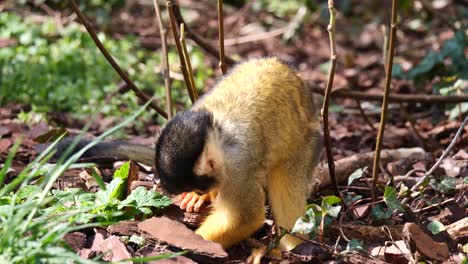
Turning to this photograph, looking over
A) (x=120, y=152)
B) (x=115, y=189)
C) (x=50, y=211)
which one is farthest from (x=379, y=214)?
(x=50, y=211)

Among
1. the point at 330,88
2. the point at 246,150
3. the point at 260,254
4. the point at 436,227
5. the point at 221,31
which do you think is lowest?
the point at 260,254

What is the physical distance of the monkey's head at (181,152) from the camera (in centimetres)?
312

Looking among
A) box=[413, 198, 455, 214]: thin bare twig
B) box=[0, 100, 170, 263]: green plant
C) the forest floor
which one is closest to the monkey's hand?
the forest floor

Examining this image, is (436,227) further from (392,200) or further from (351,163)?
(351,163)

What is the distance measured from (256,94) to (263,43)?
4797mm

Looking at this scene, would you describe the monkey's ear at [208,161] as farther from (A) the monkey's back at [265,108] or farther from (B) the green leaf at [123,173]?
(B) the green leaf at [123,173]

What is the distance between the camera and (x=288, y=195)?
3723 millimetres

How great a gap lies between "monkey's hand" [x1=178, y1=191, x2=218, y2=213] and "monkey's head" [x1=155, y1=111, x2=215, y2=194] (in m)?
0.43

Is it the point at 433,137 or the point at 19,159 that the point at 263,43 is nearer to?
the point at 433,137

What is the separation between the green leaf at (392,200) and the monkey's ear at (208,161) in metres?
0.81

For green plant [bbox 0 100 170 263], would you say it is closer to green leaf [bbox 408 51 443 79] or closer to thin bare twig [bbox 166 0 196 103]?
thin bare twig [bbox 166 0 196 103]

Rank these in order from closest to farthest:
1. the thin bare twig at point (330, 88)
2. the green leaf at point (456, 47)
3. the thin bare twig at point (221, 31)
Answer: the thin bare twig at point (330, 88)
the thin bare twig at point (221, 31)
the green leaf at point (456, 47)

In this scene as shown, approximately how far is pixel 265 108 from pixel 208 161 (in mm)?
538

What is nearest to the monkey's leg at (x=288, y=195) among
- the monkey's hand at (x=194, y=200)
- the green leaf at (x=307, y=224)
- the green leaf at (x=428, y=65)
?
the monkey's hand at (x=194, y=200)
